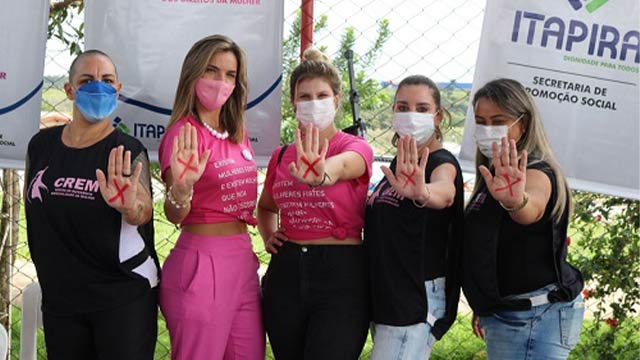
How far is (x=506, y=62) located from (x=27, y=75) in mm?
2143

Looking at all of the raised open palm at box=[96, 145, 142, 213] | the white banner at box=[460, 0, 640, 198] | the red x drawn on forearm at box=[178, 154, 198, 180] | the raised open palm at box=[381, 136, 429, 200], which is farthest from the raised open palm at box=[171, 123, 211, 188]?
the white banner at box=[460, 0, 640, 198]

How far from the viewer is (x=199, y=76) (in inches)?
124

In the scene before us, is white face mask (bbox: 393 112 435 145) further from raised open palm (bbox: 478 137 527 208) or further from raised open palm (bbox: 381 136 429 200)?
raised open palm (bbox: 478 137 527 208)

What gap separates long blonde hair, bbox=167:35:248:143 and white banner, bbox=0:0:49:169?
0.89 meters

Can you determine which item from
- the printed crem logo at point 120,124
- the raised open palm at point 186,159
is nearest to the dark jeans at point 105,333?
the raised open palm at point 186,159

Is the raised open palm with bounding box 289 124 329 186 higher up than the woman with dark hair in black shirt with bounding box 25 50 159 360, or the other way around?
the raised open palm with bounding box 289 124 329 186

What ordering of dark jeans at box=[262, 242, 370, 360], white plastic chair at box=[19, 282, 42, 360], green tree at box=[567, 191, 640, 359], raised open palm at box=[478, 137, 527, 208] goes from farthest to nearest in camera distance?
green tree at box=[567, 191, 640, 359]
white plastic chair at box=[19, 282, 42, 360]
dark jeans at box=[262, 242, 370, 360]
raised open palm at box=[478, 137, 527, 208]

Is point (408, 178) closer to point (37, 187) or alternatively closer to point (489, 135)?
point (489, 135)

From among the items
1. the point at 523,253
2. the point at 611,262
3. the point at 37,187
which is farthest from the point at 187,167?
the point at 611,262

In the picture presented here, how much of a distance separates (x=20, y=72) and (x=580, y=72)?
8.19 feet

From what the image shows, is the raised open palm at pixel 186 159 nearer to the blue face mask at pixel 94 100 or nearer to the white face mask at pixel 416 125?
the blue face mask at pixel 94 100

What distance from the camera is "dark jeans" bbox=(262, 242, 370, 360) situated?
2.95 metres

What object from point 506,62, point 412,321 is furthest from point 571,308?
point 506,62

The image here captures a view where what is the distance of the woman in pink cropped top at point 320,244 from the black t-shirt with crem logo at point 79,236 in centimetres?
53
